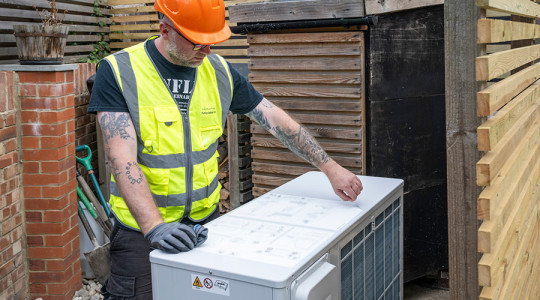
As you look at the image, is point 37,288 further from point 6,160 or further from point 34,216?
point 6,160

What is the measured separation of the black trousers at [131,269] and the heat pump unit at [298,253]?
19.9 inches

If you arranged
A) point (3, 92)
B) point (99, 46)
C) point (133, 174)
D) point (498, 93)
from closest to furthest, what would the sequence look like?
1. point (498, 93)
2. point (133, 174)
3. point (3, 92)
4. point (99, 46)

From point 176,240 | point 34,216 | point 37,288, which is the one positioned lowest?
point 37,288

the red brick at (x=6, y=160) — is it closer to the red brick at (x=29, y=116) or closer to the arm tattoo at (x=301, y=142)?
the red brick at (x=29, y=116)

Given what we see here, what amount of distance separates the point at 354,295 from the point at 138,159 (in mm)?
1149

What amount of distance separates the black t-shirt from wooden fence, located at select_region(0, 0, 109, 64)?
4.84 m

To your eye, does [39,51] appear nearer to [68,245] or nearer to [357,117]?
[68,245]

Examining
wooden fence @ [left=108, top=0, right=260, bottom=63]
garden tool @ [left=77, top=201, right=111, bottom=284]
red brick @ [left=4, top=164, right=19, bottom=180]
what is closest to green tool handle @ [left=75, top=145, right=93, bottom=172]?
garden tool @ [left=77, top=201, right=111, bottom=284]

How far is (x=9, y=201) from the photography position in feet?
15.1

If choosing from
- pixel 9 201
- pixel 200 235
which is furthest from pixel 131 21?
pixel 200 235

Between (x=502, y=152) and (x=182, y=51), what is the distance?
1483 mm

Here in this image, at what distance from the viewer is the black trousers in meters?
2.85

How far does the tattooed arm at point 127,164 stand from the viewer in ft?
8.55

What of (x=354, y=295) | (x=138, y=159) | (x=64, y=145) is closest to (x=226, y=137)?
(x=64, y=145)
